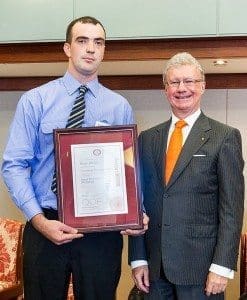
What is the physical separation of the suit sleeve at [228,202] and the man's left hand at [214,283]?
1.7 inches

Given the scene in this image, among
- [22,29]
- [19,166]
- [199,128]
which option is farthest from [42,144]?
[22,29]

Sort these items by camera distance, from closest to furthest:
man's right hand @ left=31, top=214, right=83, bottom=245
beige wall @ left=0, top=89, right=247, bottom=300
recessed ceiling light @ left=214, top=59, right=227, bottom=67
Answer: man's right hand @ left=31, top=214, right=83, bottom=245
recessed ceiling light @ left=214, top=59, right=227, bottom=67
beige wall @ left=0, top=89, right=247, bottom=300

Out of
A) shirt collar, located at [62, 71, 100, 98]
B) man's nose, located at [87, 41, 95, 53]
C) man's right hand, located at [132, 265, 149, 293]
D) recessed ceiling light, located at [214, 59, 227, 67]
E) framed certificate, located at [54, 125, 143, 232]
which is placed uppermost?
recessed ceiling light, located at [214, 59, 227, 67]

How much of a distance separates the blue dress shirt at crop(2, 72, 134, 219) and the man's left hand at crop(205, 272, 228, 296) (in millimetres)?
552

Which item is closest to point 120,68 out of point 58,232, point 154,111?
point 154,111

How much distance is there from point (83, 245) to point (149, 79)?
1.46 meters

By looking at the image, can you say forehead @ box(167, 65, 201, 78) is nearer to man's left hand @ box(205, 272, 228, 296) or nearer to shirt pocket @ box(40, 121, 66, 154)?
shirt pocket @ box(40, 121, 66, 154)

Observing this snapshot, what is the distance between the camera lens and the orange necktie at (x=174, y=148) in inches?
66.1

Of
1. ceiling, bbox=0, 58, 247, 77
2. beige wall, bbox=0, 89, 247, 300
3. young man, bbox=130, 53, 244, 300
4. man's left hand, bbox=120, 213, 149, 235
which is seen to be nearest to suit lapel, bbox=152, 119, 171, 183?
young man, bbox=130, 53, 244, 300

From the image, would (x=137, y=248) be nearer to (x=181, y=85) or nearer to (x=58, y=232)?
(x=58, y=232)

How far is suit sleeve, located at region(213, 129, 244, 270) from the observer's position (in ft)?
5.27

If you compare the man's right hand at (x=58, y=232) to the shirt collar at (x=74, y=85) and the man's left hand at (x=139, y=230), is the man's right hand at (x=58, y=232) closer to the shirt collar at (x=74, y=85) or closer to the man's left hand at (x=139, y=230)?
the man's left hand at (x=139, y=230)

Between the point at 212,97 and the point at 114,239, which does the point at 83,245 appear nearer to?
the point at 114,239

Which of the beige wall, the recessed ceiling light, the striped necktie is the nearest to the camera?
the striped necktie
